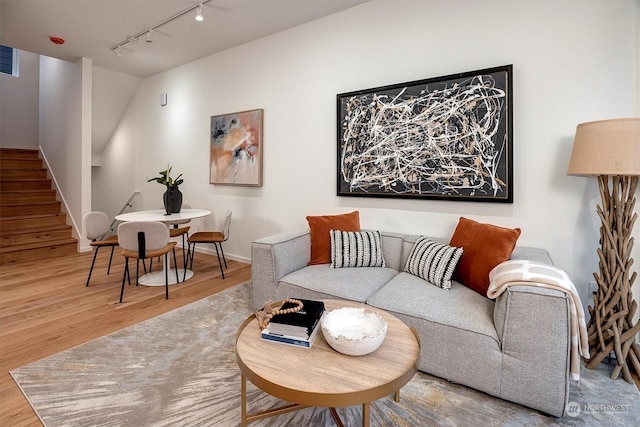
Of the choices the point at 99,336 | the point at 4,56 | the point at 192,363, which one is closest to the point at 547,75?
the point at 192,363

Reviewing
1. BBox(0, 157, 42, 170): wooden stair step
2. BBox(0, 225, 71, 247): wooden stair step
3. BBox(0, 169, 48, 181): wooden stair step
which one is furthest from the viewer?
BBox(0, 157, 42, 170): wooden stair step

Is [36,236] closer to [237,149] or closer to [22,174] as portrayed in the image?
[22,174]

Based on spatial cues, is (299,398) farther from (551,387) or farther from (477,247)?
(477,247)

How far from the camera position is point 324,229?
2721mm

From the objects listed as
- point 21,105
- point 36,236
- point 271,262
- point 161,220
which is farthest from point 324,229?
point 21,105

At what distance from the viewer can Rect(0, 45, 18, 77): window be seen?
553 centimetres

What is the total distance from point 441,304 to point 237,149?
9.99 ft

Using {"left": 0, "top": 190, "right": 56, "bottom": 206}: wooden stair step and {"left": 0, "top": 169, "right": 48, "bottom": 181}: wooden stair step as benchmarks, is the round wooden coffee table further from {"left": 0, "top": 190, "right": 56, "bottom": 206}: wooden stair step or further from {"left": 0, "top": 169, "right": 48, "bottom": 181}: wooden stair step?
{"left": 0, "top": 169, "right": 48, "bottom": 181}: wooden stair step

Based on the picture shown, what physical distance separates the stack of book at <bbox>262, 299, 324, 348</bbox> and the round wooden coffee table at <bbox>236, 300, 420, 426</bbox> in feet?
0.08

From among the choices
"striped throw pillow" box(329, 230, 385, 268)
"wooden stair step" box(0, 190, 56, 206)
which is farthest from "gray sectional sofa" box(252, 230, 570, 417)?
"wooden stair step" box(0, 190, 56, 206)

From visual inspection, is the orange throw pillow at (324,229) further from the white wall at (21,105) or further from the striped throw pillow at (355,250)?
the white wall at (21,105)

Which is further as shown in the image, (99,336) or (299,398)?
(99,336)

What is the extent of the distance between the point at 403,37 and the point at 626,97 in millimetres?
1626

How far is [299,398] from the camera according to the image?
1.04 m
